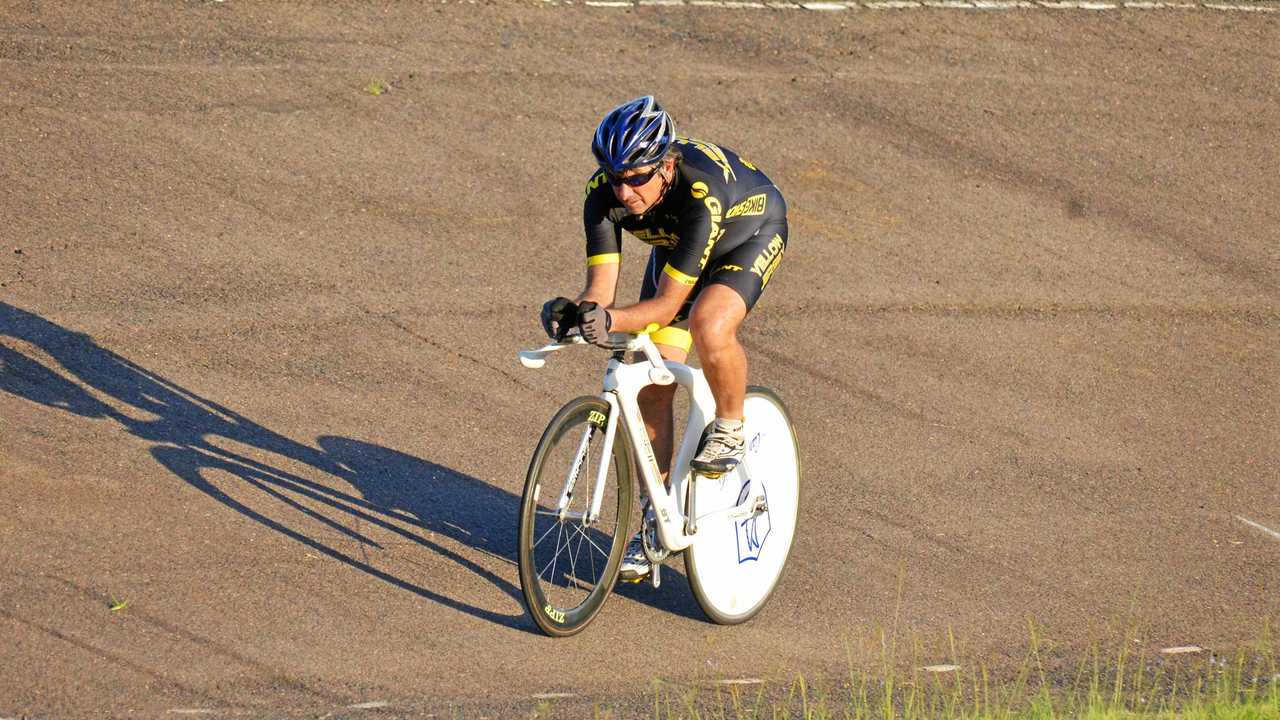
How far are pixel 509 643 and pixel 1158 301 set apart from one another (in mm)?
6370

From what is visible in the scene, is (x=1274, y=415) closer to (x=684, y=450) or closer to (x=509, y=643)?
(x=684, y=450)

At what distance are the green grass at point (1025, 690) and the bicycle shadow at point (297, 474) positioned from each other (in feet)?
2.58

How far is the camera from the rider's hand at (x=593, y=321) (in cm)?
527

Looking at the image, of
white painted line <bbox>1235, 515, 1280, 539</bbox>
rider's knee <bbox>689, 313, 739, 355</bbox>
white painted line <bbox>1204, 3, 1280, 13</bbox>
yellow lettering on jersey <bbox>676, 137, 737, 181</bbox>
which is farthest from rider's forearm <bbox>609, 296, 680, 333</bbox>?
white painted line <bbox>1204, 3, 1280, 13</bbox>

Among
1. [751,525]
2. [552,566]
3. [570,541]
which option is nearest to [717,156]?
[751,525]

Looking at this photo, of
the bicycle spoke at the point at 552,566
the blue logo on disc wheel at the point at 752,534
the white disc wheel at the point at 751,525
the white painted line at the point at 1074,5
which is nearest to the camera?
the bicycle spoke at the point at 552,566

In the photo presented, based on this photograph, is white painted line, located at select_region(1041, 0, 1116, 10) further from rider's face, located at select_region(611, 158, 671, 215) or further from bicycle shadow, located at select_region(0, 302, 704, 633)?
rider's face, located at select_region(611, 158, 671, 215)

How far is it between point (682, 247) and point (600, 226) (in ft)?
1.31

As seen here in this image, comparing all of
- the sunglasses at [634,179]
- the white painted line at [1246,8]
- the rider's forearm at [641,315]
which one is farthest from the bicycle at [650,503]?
the white painted line at [1246,8]

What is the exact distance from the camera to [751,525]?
6.48 m

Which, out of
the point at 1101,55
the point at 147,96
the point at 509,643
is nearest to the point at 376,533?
the point at 509,643

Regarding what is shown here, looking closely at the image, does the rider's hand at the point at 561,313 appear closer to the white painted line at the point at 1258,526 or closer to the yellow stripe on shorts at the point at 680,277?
the yellow stripe on shorts at the point at 680,277

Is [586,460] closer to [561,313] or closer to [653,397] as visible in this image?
[653,397]

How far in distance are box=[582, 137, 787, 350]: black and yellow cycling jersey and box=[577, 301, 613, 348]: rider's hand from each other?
0.54 meters
